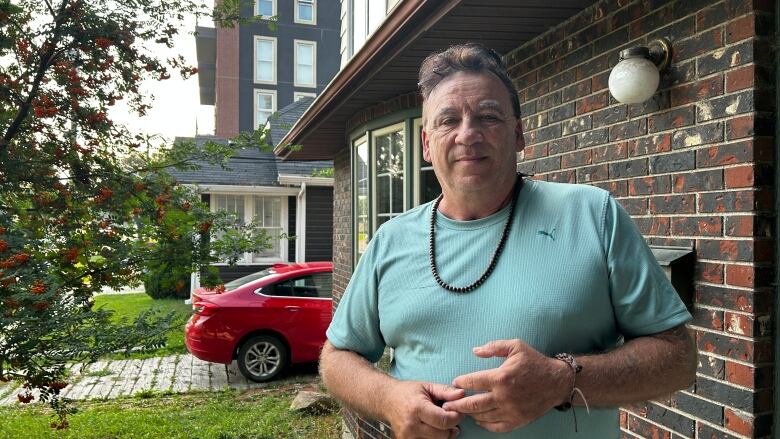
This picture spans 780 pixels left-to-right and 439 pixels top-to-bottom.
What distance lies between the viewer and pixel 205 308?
26.1 feet

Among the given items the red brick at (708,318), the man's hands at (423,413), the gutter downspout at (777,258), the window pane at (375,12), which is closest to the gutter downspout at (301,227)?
the window pane at (375,12)

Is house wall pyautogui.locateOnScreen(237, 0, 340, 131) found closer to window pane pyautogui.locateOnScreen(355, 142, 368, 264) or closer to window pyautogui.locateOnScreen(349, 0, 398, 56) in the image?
window pyautogui.locateOnScreen(349, 0, 398, 56)

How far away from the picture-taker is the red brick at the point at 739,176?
198cm

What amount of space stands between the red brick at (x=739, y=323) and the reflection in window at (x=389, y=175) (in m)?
3.26

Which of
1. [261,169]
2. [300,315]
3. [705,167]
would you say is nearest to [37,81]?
[705,167]

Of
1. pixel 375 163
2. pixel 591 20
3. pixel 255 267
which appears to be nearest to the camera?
pixel 591 20

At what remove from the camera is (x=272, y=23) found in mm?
4469

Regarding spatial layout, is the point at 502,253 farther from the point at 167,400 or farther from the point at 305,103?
the point at 305,103

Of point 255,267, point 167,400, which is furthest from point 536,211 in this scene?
point 255,267

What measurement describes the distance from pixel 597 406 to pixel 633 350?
0.51 ft

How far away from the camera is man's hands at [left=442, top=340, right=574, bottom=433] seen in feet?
3.92

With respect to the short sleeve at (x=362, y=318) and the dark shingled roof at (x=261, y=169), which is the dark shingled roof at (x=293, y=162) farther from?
the short sleeve at (x=362, y=318)

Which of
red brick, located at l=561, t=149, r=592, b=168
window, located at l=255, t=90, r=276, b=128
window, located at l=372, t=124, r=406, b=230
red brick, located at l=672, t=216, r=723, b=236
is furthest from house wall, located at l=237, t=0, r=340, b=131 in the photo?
red brick, located at l=672, t=216, r=723, b=236

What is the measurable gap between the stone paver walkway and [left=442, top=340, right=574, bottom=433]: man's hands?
716cm
